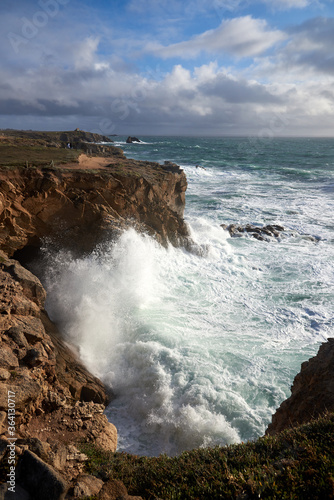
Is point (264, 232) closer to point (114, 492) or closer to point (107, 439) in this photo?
point (107, 439)

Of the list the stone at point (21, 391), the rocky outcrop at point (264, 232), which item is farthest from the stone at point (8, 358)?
the rocky outcrop at point (264, 232)

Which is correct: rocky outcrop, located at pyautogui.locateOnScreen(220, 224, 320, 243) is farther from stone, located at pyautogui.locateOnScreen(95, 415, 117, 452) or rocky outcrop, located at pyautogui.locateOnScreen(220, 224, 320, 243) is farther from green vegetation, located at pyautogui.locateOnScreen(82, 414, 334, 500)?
green vegetation, located at pyautogui.locateOnScreen(82, 414, 334, 500)

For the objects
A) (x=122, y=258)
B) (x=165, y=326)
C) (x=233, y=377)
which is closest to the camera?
(x=233, y=377)

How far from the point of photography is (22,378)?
600 cm

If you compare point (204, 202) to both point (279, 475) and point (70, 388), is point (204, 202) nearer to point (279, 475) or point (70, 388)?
point (70, 388)

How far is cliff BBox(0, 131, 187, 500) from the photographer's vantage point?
4.62m

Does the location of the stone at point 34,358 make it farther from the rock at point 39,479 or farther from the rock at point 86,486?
the rock at point 86,486

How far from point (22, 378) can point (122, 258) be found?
7771 mm

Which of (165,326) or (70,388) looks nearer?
(70,388)

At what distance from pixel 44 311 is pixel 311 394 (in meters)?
7.71

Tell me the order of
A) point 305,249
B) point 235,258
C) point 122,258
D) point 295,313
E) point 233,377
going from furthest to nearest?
point 305,249
point 235,258
point 122,258
point 295,313
point 233,377

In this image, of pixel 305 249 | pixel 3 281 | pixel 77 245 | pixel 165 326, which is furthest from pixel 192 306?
pixel 305 249

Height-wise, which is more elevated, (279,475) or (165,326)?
(279,475)

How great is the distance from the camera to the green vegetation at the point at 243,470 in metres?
3.86
